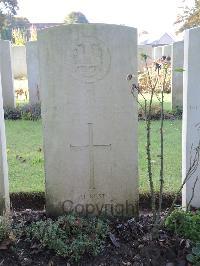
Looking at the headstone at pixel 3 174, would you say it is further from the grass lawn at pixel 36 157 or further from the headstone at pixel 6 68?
Answer: the headstone at pixel 6 68

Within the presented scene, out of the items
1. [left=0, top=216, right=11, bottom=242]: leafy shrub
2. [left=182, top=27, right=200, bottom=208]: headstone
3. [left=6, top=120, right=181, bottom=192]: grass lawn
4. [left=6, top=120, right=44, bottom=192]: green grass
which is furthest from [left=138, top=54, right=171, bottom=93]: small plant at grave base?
[left=6, top=120, right=44, bottom=192]: green grass

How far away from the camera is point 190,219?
9.94 feet

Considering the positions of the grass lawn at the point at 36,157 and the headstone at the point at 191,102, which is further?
the grass lawn at the point at 36,157

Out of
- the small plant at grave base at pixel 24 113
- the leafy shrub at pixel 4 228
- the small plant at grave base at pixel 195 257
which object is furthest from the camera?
the small plant at grave base at pixel 24 113

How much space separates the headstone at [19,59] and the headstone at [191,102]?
12.7 meters

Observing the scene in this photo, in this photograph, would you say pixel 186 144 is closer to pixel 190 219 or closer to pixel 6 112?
pixel 190 219

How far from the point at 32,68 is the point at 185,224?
709 centimetres

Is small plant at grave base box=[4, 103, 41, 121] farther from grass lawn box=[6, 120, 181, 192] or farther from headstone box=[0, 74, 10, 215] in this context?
headstone box=[0, 74, 10, 215]

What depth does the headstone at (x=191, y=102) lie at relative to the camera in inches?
132

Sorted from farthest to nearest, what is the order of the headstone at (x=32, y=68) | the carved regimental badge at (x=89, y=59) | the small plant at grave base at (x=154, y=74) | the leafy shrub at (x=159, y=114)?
1. the headstone at (x=32, y=68)
2. the leafy shrub at (x=159, y=114)
3. the carved regimental badge at (x=89, y=59)
4. the small plant at grave base at (x=154, y=74)

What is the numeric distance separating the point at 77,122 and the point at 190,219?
46.4 inches

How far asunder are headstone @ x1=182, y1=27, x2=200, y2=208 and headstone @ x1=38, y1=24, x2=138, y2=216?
522 millimetres

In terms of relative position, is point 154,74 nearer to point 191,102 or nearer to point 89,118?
point 191,102

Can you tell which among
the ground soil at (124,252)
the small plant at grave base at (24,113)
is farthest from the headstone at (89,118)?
the small plant at grave base at (24,113)
